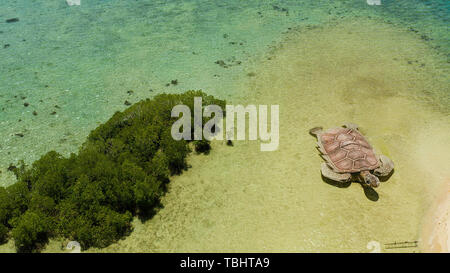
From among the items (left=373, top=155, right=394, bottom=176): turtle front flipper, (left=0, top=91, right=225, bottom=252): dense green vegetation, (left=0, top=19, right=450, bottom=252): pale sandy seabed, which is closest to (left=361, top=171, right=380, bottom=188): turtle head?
(left=0, top=19, right=450, bottom=252): pale sandy seabed

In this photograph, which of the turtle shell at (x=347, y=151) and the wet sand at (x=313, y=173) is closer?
the wet sand at (x=313, y=173)

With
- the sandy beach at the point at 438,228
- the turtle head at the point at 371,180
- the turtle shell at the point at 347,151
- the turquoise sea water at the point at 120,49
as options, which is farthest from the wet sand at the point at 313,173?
the turquoise sea water at the point at 120,49

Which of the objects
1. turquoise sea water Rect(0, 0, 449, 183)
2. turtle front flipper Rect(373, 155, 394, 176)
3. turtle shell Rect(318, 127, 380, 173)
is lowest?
turtle front flipper Rect(373, 155, 394, 176)

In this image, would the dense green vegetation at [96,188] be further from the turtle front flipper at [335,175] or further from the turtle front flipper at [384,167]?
the turtle front flipper at [384,167]

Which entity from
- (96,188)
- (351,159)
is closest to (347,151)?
(351,159)

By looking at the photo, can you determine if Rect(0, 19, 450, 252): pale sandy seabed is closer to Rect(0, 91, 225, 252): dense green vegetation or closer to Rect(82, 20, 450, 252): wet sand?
Rect(82, 20, 450, 252): wet sand

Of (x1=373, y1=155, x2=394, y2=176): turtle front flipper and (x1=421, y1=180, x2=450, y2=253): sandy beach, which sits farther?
(x1=373, y1=155, x2=394, y2=176): turtle front flipper
